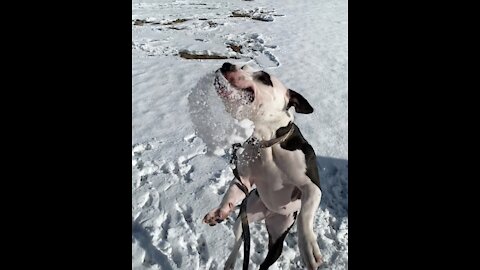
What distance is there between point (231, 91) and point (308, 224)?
13.5 inches

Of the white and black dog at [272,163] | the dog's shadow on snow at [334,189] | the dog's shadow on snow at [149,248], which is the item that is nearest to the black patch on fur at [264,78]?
the white and black dog at [272,163]

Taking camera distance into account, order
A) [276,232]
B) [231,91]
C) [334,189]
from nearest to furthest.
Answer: [231,91], [276,232], [334,189]

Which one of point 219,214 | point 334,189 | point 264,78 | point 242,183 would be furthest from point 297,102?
point 334,189

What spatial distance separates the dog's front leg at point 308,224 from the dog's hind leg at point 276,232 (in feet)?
0.26

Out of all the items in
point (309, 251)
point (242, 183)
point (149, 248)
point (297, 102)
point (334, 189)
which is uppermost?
point (297, 102)

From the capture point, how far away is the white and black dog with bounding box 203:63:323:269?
2.50 ft

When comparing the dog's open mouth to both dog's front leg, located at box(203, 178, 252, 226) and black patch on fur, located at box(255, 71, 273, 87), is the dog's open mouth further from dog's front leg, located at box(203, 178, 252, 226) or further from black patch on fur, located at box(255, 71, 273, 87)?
dog's front leg, located at box(203, 178, 252, 226)

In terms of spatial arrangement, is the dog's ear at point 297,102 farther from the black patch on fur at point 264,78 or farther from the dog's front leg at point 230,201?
the dog's front leg at point 230,201

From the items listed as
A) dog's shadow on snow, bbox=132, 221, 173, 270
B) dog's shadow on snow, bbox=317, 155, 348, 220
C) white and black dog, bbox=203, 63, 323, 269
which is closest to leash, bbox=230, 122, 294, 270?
white and black dog, bbox=203, 63, 323, 269

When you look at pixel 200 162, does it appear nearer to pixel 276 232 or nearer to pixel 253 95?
pixel 276 232

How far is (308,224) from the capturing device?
85 cm
